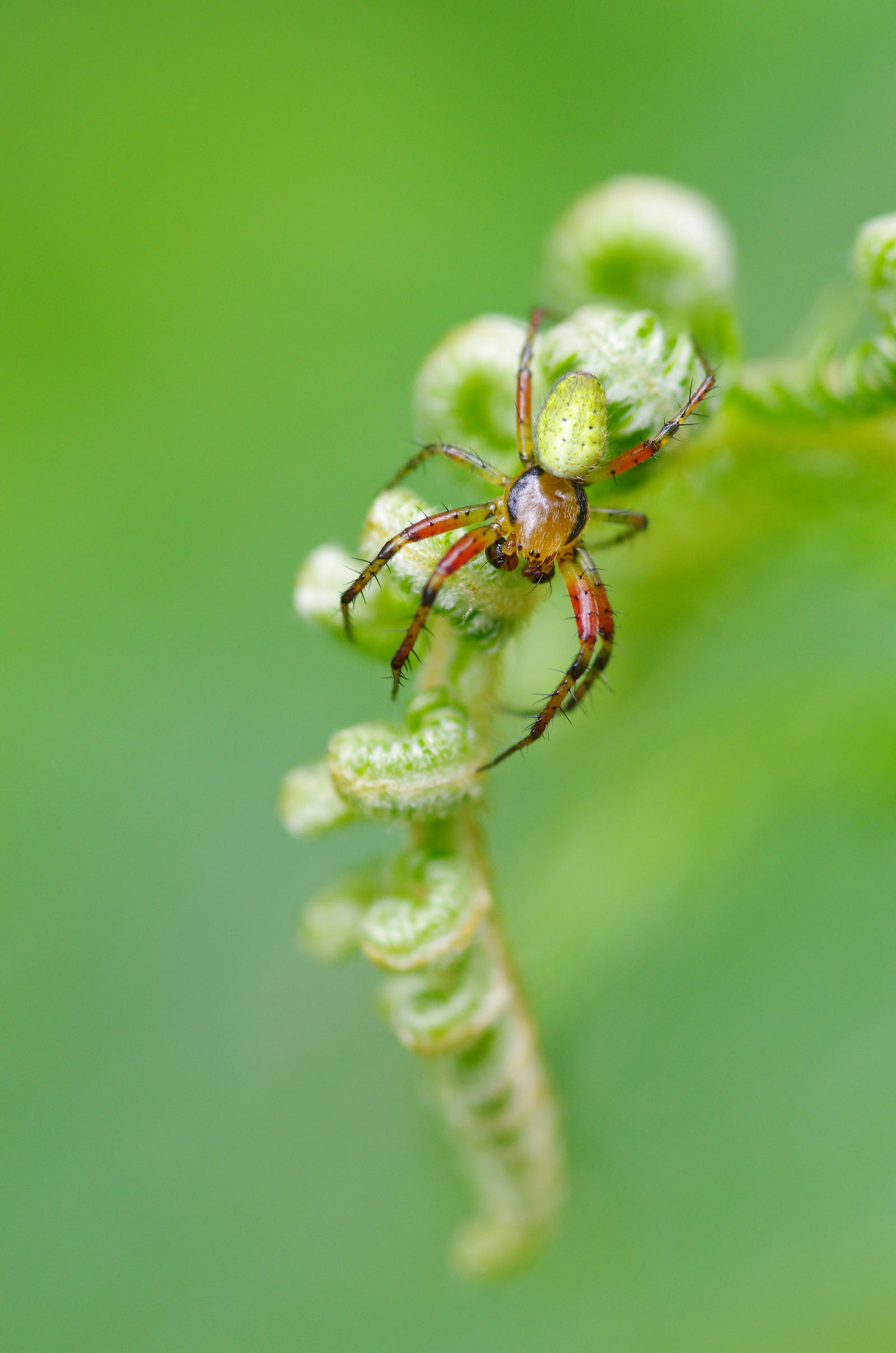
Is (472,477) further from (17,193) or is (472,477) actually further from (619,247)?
(17,193)

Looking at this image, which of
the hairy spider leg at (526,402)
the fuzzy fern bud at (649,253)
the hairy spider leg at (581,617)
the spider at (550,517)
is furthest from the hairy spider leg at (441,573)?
the fuzzy fern bud at (649,253)

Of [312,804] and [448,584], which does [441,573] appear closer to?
[448,584]

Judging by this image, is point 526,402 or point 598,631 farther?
point 598,631

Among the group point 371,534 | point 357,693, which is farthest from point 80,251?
point 371,534

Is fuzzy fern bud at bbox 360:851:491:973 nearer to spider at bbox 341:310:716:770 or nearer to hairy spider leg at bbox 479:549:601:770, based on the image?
spider at bbox 341:310:716:770

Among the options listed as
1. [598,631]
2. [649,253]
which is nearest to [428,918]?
[598,631]

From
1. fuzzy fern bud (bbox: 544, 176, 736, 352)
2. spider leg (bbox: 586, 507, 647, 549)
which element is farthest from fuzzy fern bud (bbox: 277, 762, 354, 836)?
fuzzy fern bud (bbox: 544, 176, 736, 352)
